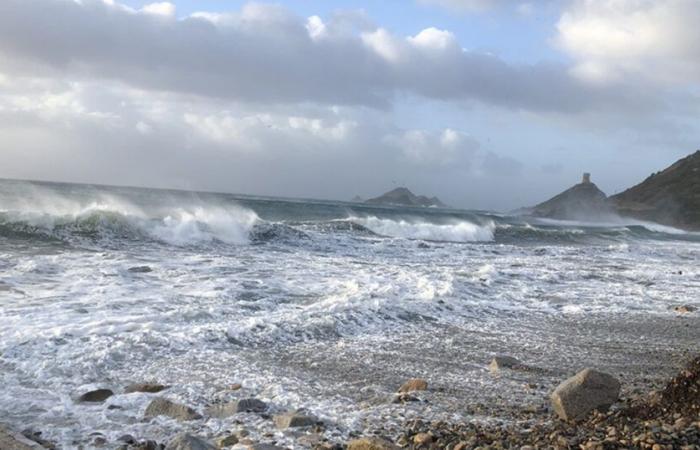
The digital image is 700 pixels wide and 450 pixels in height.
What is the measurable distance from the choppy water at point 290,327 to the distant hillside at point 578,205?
189ft

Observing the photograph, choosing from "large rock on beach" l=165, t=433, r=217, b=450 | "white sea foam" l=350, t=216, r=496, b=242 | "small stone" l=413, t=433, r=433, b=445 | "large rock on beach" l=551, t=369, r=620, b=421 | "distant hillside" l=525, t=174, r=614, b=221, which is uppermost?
"distant hillside" l=525, t=174, r=614, b=221

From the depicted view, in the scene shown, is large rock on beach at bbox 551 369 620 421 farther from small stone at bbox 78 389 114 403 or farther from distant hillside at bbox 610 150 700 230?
distant hillside at bbox 610 150 700 230

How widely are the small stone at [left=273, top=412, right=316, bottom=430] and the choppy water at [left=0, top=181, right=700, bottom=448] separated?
0.64ft

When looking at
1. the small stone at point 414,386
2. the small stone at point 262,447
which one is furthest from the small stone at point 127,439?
the small stone at point 414,386

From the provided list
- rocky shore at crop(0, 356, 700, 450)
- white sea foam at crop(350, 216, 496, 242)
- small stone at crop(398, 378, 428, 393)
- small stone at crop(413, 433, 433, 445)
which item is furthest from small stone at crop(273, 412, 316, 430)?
white sea foam at crop(350, 216, 496, 242)

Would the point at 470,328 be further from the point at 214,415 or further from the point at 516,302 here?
the point at 214,415

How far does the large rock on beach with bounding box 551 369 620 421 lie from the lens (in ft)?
16.2

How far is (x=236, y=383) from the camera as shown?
561 cm

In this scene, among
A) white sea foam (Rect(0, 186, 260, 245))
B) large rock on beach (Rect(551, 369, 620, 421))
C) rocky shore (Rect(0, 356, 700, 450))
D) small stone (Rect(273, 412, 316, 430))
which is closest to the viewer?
rocky shore (Rect(0, 356, 700, 450))

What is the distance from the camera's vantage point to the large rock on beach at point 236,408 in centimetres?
479

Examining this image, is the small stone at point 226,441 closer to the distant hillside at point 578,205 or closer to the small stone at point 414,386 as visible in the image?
the small stone at point 414,386

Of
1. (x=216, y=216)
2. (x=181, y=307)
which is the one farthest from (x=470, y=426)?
(x=216, y=216)

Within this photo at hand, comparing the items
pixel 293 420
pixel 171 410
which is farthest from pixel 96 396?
pixel 293 420

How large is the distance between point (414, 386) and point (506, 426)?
113cm
